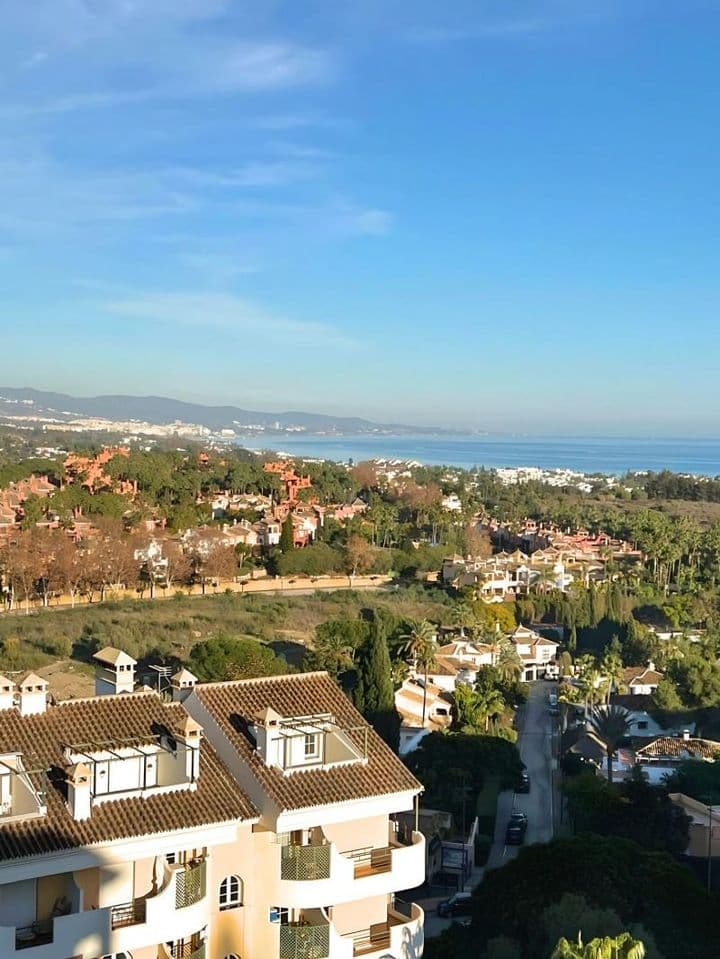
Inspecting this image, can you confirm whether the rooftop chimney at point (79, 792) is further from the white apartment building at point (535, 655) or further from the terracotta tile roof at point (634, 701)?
the white apartment building at point (535, 655)

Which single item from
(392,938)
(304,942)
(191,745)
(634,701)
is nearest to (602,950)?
(392,938)

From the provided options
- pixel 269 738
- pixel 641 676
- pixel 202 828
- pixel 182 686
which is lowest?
pixel 641 676

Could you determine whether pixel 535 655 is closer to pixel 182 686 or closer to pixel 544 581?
pixel 544 581

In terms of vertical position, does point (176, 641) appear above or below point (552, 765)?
above

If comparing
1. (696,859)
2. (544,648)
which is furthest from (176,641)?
(696,859)

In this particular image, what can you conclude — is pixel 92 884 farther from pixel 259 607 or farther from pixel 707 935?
pixel 259 607

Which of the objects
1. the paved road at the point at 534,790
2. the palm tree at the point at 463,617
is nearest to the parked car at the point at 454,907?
the paved road at the point at 534,790
